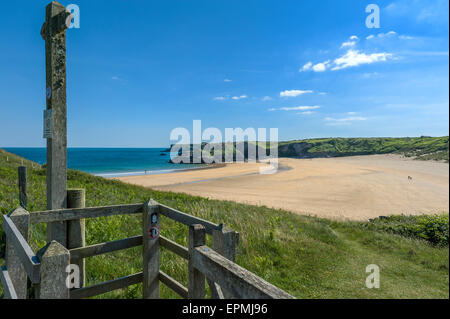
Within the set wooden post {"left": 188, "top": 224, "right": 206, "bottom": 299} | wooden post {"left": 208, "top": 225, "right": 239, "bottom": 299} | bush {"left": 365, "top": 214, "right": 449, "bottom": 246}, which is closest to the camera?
wooden post {"left": 188, "top": 224, "right": 206, "bottom": 299}

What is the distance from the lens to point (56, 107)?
3449mm

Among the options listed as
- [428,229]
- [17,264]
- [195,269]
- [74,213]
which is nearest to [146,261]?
[74,213]

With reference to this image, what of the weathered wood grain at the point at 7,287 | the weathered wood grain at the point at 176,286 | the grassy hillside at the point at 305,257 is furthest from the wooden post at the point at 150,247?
the weathered wood grain at the point at 7,287

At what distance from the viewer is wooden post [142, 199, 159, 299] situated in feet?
11.9

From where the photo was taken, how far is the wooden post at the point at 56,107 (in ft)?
11.1

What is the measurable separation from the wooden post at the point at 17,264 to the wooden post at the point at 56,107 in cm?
61

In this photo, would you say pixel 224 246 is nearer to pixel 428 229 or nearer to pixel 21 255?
pixel 21 255

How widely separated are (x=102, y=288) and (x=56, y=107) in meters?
2.40

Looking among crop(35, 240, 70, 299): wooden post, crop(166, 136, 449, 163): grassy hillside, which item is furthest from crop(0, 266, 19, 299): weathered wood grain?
crop(166, 136, 449, 163): grassy hillside

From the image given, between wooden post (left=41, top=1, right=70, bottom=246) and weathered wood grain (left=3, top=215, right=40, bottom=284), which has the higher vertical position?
wooden post (left=41, top=1, right=70, bottom=246)

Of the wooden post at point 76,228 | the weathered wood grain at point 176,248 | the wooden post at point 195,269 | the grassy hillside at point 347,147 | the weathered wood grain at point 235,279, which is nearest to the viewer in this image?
the weathered wood grain at point 235,279

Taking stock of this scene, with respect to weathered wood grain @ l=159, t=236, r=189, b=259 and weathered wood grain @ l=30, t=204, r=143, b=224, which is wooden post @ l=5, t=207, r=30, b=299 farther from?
weathered wood grain @ l=159, t=236, r=189, b=259

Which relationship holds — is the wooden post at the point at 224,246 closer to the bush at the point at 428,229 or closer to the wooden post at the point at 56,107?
the wooden post at the point at 56,107

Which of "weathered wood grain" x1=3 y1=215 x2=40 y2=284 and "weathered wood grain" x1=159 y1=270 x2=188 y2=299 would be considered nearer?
"weathered wood grain" x1=3 y1=215 x2=40 y2=284
